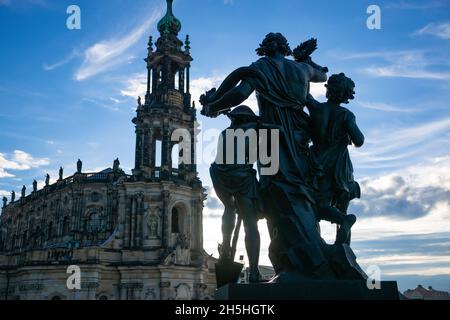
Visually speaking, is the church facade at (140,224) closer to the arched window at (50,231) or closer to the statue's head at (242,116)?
the arched window at (50,231)

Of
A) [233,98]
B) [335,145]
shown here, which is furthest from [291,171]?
[233,98]

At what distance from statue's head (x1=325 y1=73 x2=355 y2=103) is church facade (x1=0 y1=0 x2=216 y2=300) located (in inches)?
1222

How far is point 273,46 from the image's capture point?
6992 millimetres

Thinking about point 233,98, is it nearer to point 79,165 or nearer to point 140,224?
point 140,224

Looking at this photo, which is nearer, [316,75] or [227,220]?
[227,220]

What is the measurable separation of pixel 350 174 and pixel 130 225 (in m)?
35.0

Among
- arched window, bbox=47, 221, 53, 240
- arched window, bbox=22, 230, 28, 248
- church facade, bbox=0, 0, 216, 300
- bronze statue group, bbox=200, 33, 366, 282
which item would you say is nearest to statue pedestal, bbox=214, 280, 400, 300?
bronze statue group, bbox=200, 33, 366, 282

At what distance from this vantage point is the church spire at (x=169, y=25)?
47237 mm

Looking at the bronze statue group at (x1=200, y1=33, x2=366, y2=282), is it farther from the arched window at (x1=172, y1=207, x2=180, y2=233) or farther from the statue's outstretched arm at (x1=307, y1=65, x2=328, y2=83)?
the arched window at (x1=172, y1=207, x2=180, y2=233)

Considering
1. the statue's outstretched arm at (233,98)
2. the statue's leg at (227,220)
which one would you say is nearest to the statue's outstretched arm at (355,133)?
the statue's outstretched arm at (233,98)

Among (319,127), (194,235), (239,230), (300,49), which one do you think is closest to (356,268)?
(239,230)

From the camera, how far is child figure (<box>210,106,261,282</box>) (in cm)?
600

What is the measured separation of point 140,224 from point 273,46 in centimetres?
3432

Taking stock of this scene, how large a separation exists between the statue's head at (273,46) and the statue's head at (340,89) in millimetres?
826
